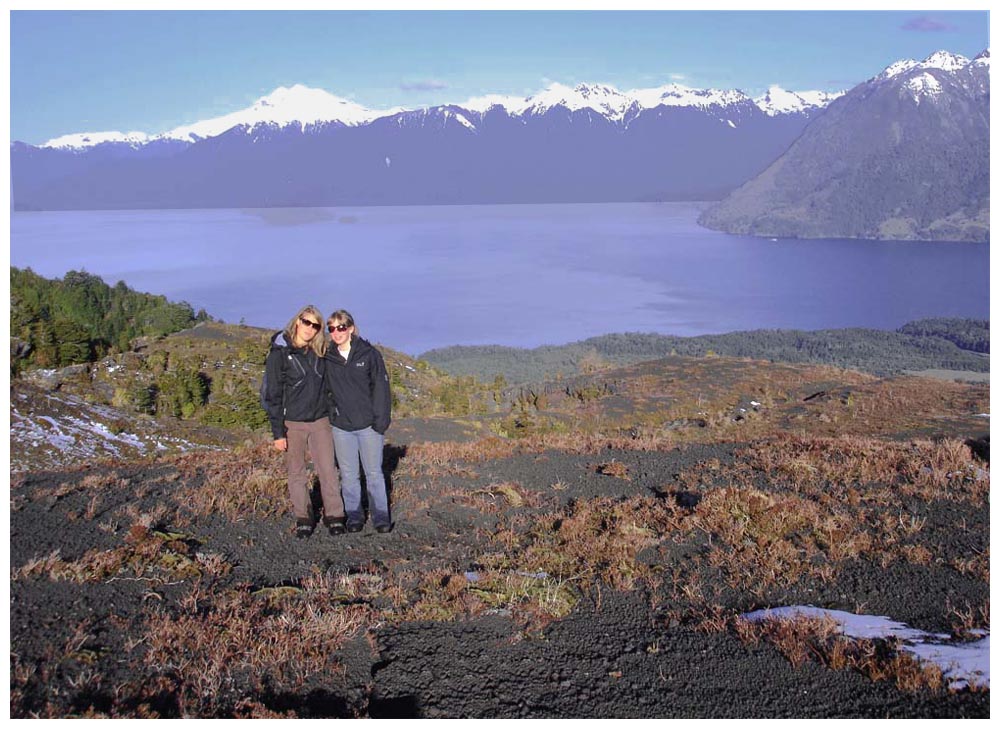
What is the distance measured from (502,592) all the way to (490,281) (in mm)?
119085

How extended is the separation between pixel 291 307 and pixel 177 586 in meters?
75.6

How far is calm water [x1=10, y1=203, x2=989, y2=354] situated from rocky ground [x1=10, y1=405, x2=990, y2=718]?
60.2 metres

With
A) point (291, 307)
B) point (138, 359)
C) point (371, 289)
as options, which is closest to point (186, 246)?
point (371, 289)

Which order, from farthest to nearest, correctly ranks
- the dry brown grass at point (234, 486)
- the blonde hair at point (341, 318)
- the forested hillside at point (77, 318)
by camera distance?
the forested hillside at point (77, 318) → the dry brown grass at point (234, 486) → the blonde hair at point (341, 318)

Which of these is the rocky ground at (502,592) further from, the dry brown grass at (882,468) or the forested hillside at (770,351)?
the forested hillside at (770,351)

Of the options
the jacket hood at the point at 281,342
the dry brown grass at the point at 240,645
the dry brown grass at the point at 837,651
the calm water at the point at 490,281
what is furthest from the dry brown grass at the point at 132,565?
the calm water at the point at 490,281

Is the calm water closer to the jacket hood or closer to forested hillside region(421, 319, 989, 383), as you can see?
forested hillside region(421, 319, 989, 383)

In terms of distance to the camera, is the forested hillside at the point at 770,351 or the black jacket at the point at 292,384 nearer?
the black jacket at the point at 292,384

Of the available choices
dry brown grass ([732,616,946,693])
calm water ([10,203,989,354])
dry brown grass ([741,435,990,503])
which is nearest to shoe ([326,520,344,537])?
dry brown grass ([732,616,946,693])

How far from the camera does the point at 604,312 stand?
10350 cm

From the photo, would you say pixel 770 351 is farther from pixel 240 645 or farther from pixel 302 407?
pixel 240 645

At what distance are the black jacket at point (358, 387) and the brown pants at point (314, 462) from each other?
22 cm

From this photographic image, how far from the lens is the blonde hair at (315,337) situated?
650 centimetres

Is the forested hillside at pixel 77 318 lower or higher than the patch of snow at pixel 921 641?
higher
